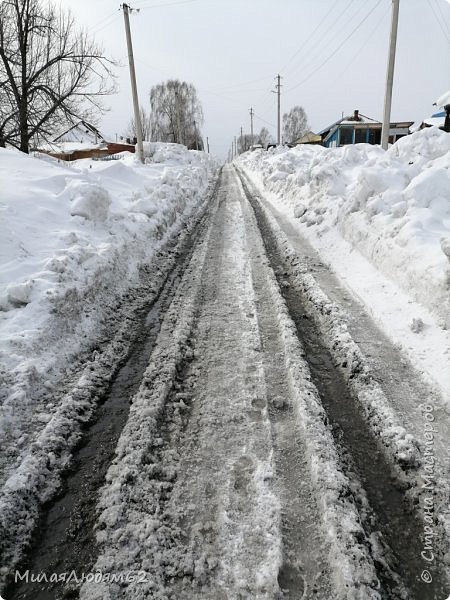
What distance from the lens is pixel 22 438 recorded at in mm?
2637

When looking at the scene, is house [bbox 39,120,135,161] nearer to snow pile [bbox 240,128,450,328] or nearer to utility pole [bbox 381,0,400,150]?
snow pile [bbox 240,128,450,328]

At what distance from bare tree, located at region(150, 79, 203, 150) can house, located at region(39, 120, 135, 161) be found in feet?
40.3

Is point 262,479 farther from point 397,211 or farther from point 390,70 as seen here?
point 390,70

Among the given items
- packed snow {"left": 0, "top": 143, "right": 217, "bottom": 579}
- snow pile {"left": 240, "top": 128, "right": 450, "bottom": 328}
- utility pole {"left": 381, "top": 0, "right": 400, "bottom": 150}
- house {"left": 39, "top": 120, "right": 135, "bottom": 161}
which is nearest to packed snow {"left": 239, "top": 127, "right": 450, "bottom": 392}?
snow pile {"left": 240, "top": 128, "right": 450, "bottom": 328}

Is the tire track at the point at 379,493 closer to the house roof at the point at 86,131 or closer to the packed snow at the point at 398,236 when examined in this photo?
the packed snow at the point at 398,236

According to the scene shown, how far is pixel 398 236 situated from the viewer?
17.7 ft

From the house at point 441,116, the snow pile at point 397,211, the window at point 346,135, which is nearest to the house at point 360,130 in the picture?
the window at point 346,135

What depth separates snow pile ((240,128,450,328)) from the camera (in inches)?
175

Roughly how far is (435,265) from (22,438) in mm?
4676

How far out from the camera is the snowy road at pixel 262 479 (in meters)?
1.82

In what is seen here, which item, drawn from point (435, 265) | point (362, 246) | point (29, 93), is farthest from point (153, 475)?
point (29, 93)

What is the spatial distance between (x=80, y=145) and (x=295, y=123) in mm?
65376

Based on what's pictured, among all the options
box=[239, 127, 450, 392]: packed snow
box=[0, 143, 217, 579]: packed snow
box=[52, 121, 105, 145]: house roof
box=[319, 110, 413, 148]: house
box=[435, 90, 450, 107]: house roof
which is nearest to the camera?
box=[0, 143, 217, 579]: packed snow

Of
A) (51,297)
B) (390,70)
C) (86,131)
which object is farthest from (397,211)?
(86,131)
